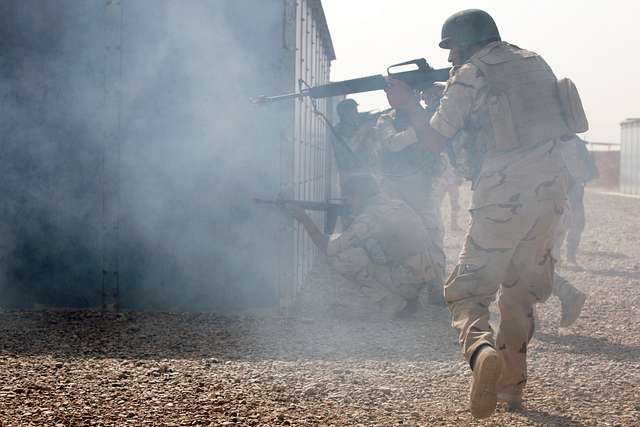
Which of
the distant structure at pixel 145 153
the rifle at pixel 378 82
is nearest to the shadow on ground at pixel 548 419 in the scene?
the rifle at pixel 378 82

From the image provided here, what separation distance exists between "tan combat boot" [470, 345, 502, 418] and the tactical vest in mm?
1125

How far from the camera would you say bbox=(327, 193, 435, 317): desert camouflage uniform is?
6.79 m

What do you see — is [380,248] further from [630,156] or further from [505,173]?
[630,156]

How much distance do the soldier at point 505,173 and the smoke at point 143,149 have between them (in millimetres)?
2719

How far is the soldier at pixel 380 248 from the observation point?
6793 millimetres

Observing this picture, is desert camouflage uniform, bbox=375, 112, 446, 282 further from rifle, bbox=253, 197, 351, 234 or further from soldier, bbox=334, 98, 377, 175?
soldier, bbox=334, 98, 377, 175

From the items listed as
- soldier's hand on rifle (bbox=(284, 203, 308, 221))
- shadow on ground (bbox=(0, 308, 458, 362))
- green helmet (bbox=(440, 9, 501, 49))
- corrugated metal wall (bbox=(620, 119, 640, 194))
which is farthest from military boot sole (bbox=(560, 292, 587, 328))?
corrugated metal wall (bbox=(620, 119, 640, 194))

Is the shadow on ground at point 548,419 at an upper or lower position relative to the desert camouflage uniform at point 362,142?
lower

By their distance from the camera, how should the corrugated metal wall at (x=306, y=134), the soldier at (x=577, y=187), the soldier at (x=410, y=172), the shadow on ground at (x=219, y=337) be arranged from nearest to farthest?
the shadow on ground at (x=219, y=337)
the corrugated metal wall at (x=306, y=134)
the soldier at (x=410, y=172)
the soldier at (x=577, y=187)

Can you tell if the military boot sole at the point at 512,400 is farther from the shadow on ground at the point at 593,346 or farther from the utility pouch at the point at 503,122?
the shadow on ground at the point at 593,346

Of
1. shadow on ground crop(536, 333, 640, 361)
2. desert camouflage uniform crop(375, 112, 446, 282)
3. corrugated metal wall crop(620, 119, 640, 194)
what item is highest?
corrugated metal wall crop(620, 119, 640, 194)

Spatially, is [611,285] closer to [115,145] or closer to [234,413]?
[115,145]

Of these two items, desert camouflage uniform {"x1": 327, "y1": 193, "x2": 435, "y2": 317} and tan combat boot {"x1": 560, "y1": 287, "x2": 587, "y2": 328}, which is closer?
tan combat boot {"x1": 560, "y1": 287, "x2": 587, "y2": 328}

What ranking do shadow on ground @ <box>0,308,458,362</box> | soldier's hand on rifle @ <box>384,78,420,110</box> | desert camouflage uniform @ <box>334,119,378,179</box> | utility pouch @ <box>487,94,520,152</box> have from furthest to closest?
desert camouflage uniform @ <box>334,119,378,179</box> → soldier's hand on rifle @ <box>384,78,420,110</box> → shadow on ground @ <box>0,308,458,362</box> → utility pouch @ <box>487,94,520,152</box>
